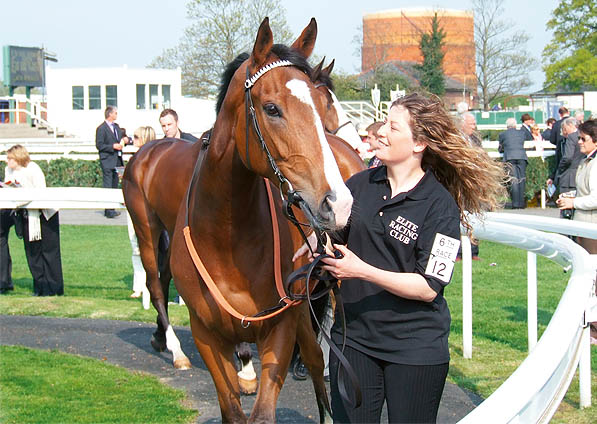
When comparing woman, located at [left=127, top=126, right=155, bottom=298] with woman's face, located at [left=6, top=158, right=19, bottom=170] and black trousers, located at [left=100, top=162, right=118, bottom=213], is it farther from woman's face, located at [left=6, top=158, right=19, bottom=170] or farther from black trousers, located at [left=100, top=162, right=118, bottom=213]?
black trousers, located at [left=100, top=162, right=118, bottom=213]

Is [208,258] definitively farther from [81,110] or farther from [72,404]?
[81,110]

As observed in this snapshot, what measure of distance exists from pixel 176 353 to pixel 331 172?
3794mm

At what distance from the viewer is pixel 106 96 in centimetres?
4125

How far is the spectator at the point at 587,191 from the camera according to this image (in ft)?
22.6

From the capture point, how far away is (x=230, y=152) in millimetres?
3746

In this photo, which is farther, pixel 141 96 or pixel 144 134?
pixel 141 96

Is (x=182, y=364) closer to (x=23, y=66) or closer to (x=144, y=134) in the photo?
(x=144, y=134)

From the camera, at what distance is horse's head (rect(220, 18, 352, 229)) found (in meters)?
2.97

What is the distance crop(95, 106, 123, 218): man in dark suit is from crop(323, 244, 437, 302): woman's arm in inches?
581

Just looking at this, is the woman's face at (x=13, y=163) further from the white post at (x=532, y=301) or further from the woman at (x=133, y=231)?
the white post at (x=532, y=301)

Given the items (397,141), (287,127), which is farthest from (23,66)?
(397,141)

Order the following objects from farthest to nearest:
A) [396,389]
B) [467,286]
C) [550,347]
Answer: [467,286], [396,389], [550,347]

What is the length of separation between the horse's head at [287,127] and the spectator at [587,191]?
412cm

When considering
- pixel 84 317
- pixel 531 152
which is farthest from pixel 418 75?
pixel 84 317
